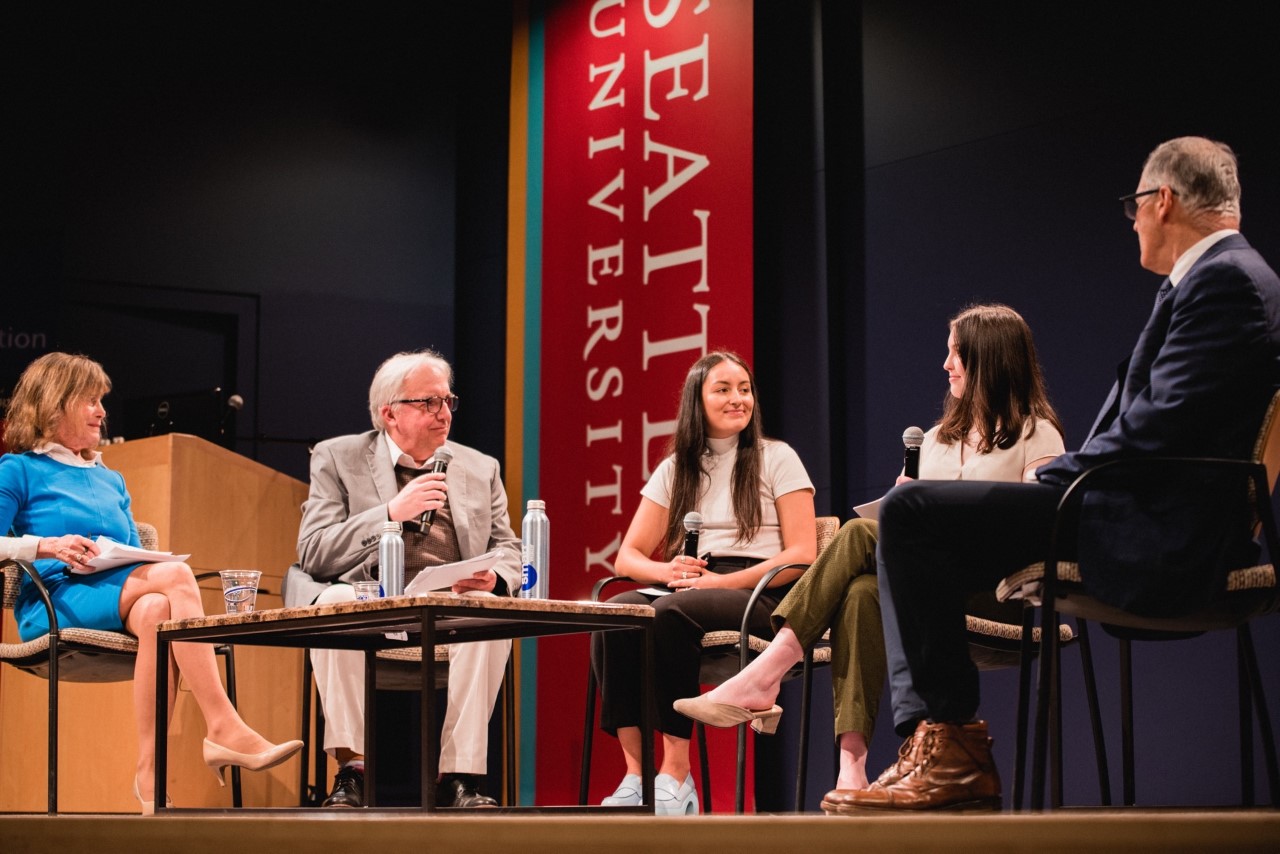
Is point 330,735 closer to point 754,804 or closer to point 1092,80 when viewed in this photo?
point 754,804

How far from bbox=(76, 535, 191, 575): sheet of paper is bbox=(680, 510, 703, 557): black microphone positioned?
1.24 metres

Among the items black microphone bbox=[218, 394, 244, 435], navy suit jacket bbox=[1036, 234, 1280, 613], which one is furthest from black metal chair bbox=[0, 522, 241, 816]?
navy suit jacket bbox=[1036, 234, 1280, 613]

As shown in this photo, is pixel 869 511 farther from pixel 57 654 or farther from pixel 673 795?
pixel 57 654

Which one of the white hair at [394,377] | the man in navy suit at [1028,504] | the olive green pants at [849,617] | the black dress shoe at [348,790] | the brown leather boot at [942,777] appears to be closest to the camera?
the brown leather boot at [942,777]

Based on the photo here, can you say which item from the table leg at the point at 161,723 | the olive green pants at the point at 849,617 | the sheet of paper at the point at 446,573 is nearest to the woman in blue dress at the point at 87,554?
the table leg at the point at 161,723

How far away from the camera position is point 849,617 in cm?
290

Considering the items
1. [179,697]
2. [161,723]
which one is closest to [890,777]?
[161,723]

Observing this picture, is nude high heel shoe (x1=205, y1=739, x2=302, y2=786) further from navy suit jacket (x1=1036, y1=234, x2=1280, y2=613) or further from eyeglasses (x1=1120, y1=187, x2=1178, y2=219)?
eyeglasses (x1=1120, y1=187, x2=1178, y2=219)

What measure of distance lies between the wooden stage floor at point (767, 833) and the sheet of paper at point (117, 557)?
1.92 metres

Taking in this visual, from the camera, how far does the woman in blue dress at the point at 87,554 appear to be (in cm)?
341

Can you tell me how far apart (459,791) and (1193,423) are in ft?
7.17

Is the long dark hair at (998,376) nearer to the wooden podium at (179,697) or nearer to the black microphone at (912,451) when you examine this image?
the black microphone at (912,451)

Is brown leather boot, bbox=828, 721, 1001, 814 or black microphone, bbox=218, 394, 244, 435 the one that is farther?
black microphone, bbox=218, 394, 244, 435

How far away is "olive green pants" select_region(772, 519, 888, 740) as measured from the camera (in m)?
2.87
